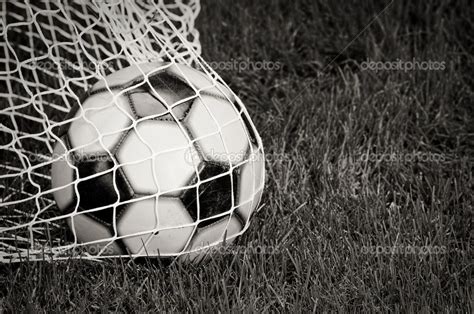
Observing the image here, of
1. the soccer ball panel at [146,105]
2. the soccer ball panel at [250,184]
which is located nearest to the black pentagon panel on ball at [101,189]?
the soccer ball panel at [146,105]

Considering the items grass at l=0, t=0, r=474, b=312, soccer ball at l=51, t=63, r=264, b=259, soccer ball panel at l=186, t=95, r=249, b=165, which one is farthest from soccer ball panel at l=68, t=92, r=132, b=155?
grass at l=0, t=0, r=474, b=312

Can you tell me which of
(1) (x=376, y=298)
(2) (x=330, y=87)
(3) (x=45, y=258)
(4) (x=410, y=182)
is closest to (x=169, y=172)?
(3) (x=45, y=258)

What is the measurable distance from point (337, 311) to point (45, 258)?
38.5 inches

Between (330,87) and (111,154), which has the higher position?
(111,154)

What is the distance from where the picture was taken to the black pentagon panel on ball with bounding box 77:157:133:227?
7.89 ft

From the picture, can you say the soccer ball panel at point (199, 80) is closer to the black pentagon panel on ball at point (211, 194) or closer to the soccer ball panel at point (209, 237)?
the black pentagon panel on ball at point (211, 194)

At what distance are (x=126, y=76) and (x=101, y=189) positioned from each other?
0.40m

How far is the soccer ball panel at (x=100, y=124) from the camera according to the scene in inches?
95.6

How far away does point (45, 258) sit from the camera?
2.54 metres

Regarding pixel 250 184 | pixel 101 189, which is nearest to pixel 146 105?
pixel 101 189

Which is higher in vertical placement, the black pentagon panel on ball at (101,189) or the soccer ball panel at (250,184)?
the black pentagon panel on ball at (101,189)

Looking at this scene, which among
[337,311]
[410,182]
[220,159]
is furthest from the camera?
[410,182]

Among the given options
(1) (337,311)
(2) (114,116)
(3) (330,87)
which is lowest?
(3) (330,87)

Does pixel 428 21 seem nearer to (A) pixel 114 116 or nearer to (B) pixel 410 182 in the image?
(B) pixel 410 182
